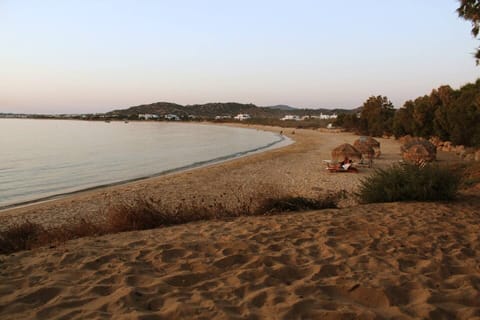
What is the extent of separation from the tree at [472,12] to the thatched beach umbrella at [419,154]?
8.57 metres

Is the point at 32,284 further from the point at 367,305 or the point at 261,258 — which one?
the point at 367,305

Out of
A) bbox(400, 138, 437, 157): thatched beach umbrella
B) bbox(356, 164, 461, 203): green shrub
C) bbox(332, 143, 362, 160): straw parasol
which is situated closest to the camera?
bbox(356, 164, 461, 203): green shrub

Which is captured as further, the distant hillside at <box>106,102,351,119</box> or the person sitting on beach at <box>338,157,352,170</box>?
the distant hillside at <box>106,102,351,119</box>

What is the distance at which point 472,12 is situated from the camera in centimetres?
869

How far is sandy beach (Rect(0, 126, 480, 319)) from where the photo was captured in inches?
120

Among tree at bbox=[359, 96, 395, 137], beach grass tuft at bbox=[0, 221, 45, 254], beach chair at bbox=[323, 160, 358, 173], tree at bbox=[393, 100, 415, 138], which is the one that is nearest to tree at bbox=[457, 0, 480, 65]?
beach chair at bbox=[323, 160, 358, 173]

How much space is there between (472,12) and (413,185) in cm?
450

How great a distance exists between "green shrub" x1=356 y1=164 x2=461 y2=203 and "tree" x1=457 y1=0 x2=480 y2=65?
11.3ft

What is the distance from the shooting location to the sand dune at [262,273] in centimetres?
303

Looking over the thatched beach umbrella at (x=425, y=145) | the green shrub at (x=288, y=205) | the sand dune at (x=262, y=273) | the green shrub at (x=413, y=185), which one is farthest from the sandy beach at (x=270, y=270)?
the thatched beach umbrella at (x=425, y=145)

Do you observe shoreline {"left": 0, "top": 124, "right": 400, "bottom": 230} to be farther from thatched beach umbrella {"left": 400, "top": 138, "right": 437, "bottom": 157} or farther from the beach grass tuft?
the beach grass tuft

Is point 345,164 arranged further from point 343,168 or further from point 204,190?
point 204,190

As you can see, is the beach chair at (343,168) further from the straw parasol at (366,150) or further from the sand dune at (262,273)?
the sand dune at (262,273)

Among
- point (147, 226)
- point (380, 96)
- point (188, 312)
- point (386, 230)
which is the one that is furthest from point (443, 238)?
point (380, 96)
